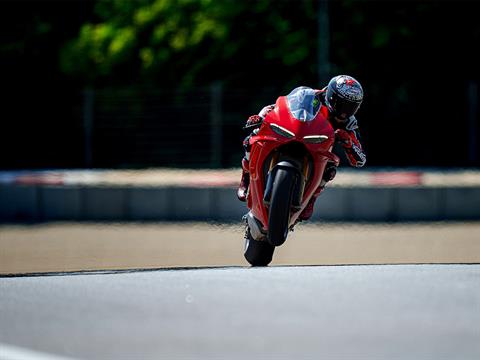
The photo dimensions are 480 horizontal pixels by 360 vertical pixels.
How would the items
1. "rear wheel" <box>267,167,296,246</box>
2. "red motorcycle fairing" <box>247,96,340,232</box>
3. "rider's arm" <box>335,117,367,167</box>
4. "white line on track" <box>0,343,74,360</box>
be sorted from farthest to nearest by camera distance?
"rider's arm" <box>335,117,367,167</box>, "red motorcycle fairing" <box>247,96,340,232</box>, "rear wheel" <box>267,167,296,246</box>, "white line on track" <box>0,343,74,360</box>

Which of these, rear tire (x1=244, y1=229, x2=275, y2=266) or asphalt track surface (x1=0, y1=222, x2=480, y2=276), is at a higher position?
rear tire (x1=244, y1=229, x2=275, y2=266)

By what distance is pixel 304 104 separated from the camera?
28.9ft

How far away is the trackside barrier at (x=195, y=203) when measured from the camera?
48.1 feet

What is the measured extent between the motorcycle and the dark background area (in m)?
12.0

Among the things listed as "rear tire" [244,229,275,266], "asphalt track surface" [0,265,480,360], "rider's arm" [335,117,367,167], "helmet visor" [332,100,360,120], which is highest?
"helmet visor" [332,100,360,120]

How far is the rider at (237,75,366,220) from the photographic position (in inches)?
346

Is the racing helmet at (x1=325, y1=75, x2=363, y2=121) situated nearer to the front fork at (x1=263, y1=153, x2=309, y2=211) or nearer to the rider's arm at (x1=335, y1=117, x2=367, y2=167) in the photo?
the rider's arm at (x1=335, y1=117, x2=367, y2=167)

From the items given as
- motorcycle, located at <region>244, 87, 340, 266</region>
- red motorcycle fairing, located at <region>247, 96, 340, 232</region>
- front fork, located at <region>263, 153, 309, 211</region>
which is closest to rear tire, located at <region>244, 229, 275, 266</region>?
motorcycle, located at <region>244, 87, 340, 266</region>

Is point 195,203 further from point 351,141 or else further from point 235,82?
point 235,82

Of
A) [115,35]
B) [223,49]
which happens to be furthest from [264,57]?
[115,35]

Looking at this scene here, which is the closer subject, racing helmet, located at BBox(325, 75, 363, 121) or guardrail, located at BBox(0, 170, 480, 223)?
racing helmet, located at BBox(325, 75, 363, 121)

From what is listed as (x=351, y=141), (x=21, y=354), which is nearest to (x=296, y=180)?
(x=351, y=141)

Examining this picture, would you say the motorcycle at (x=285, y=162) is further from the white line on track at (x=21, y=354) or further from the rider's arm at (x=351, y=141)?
the white line on track at (x=21, y=354)

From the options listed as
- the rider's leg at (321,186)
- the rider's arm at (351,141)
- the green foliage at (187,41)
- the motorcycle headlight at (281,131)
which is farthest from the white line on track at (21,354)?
the green foliage at (187,41)
